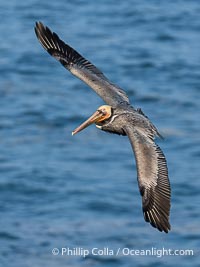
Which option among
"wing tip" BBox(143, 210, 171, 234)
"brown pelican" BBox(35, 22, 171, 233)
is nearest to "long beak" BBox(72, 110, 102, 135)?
"brown pelican" BBox(35, 22, 171, 233)

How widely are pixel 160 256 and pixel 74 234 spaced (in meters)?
1.74

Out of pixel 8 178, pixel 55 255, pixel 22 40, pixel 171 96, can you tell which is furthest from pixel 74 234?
pixel 22 40

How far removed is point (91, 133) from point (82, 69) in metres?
10.6

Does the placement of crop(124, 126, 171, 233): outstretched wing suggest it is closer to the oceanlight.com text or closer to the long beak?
the long beak

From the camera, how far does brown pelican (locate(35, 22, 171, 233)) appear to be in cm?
1398

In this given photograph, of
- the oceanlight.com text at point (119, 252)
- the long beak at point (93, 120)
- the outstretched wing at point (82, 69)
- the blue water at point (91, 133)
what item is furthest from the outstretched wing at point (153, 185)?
the oceanlight.com text at point (119, 252)

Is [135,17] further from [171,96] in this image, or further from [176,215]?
A: [176,215]

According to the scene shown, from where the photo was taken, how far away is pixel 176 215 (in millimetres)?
23312

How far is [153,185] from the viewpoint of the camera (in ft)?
45.9

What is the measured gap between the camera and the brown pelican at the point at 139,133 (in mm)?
13977

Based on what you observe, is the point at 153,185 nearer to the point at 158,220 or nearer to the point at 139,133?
the point at 158,220

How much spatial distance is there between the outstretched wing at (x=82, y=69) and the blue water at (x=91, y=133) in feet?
22.1

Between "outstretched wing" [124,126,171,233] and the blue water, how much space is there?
26.8 ft

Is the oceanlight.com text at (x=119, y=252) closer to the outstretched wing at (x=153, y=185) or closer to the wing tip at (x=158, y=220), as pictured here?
the outstretched wing at (x=153, y=185)
